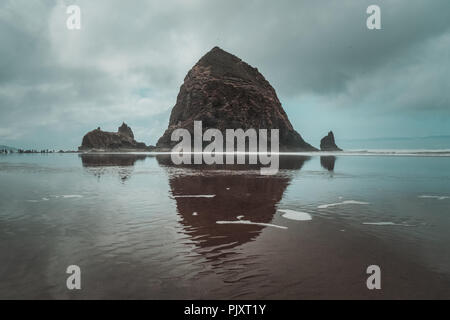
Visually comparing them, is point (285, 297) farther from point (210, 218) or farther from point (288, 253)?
point (210, 218)

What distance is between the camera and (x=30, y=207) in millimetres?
13297

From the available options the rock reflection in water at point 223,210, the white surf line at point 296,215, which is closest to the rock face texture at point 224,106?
the rock reflection in water at point 223,210

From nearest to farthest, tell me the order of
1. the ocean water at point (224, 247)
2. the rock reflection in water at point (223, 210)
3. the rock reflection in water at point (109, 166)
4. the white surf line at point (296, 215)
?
the ocean water at point (224, 247)
the rock reflection in water at point (223, 210)
the white surf line at point (296, 215)
the rock reflection in water at point (109, 166)

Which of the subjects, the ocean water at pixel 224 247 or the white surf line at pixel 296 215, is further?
the white surf line at pixel 296 215

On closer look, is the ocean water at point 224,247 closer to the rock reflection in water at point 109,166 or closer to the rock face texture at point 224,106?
the rock reflection in water at point 109,166

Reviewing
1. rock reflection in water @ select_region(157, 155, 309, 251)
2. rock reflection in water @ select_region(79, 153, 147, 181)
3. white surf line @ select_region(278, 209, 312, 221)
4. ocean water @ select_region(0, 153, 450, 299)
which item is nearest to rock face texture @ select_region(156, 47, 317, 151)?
rock reflection in water @ select_region(79, 153, 147, 181)

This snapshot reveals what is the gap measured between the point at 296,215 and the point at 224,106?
151019mm

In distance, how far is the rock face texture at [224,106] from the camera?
15638cm

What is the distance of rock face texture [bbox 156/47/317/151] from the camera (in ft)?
513

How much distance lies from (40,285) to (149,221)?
5332 mm

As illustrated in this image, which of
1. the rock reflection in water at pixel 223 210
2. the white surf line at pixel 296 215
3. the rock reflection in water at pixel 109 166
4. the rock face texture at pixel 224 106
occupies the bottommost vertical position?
the white surf line at pixel 296 215

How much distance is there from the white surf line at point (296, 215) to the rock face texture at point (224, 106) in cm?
14028

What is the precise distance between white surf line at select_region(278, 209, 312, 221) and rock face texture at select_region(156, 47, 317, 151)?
140 m
